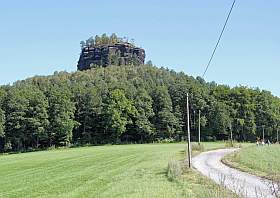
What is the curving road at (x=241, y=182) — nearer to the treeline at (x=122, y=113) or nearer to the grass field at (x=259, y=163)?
the grass field at (x=259, y=163)

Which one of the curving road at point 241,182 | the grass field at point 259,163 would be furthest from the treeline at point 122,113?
the curving road at point 241,182

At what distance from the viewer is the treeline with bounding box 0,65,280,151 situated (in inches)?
4882

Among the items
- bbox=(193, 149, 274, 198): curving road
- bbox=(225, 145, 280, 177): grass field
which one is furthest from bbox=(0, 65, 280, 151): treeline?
bbox=(193, 149, 274, 198): curving road

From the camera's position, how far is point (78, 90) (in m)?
140

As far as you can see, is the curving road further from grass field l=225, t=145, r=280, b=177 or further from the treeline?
the treeline

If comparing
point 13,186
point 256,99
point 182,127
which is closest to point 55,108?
point 182,127

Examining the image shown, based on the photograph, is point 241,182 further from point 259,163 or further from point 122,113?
point 122,113

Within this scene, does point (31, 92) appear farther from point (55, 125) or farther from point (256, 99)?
point (256, 99)

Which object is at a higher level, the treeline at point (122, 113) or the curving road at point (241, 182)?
the treeline at point (122, 113)

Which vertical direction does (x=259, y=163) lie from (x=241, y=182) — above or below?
above

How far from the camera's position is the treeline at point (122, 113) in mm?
124000

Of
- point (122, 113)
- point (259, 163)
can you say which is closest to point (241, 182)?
point (259, 163)

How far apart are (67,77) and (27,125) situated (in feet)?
171

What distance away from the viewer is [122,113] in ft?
440
